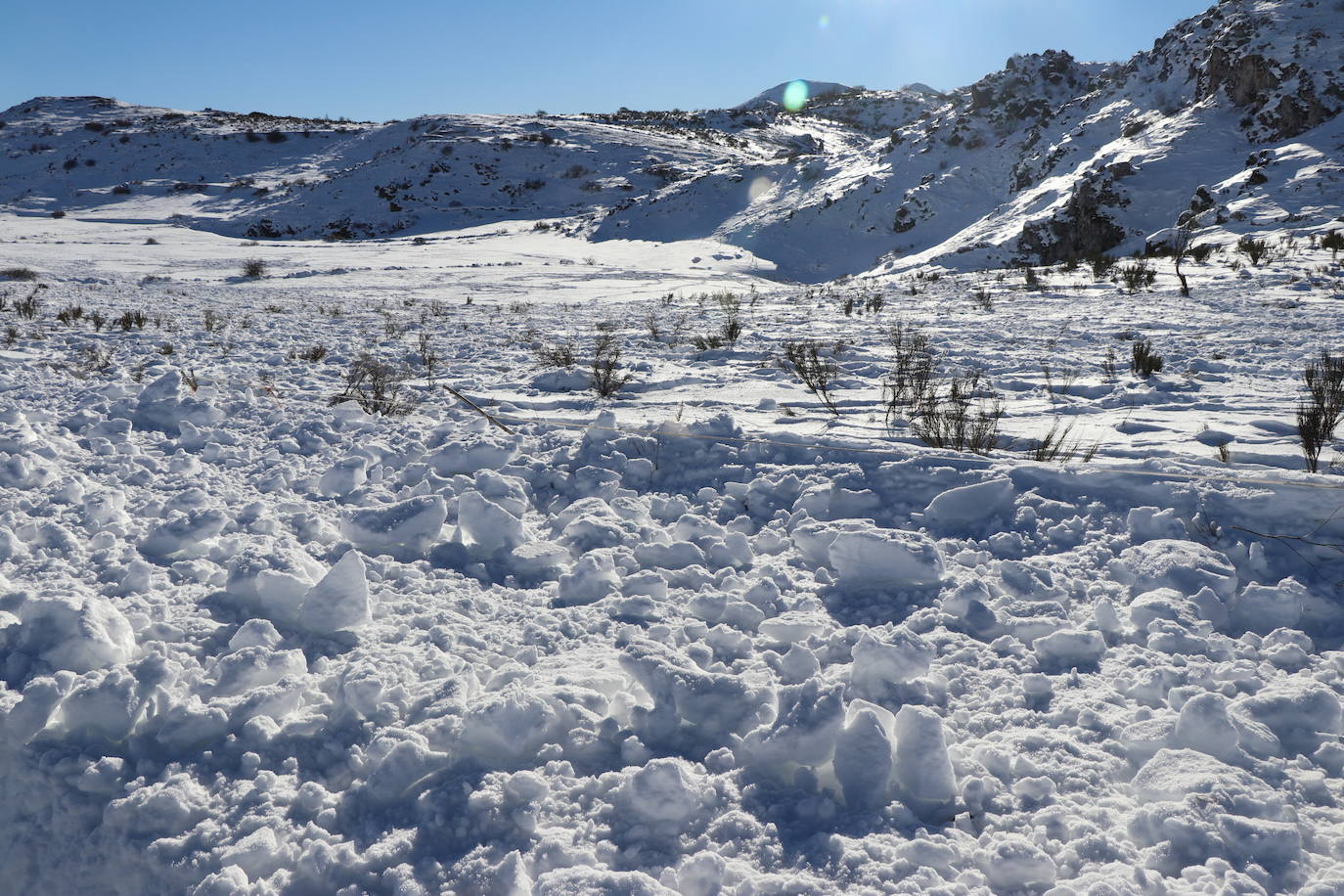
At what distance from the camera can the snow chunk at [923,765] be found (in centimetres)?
149

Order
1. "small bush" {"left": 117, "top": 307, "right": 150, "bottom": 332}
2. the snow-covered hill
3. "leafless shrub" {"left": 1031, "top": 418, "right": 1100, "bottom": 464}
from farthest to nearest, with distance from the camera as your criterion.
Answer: the snow-covered hill → "small bush" {"left": 117, "top": 307, "right": 150, "bottom": 332} → "leafless shrub" {"left": 1031, "top": 418, "right": 1100, "bottom": 464}

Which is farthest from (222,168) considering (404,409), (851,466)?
(851,466)

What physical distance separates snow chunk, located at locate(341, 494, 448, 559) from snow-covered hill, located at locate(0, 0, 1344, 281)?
47.1 feet

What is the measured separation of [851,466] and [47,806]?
273 cm

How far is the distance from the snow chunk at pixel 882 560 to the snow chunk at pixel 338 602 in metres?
1.48

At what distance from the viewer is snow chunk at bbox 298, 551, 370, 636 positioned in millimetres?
2070

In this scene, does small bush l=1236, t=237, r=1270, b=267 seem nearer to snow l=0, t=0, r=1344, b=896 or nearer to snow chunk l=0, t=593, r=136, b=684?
snow l=0, t=0, r=1344, b=896

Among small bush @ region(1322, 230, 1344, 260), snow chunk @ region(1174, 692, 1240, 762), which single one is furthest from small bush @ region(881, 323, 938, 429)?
small bush @ region(1322, 230, 1344, 260)

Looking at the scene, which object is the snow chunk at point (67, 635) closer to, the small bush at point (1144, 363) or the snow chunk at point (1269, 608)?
the snow chunk at point (1269, 608)

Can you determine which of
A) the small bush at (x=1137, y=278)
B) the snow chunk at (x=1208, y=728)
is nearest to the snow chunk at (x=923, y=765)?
the snow chunk at (x=1208, y=728)

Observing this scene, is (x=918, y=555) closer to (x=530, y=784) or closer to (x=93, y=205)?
(x=530, y=784)

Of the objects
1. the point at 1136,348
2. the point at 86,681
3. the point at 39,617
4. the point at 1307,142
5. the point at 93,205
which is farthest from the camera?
the point at 93,205

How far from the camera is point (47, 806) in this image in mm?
1521

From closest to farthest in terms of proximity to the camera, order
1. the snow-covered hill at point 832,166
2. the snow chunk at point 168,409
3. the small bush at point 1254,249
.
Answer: the snow chunk at point 168,409
the small bush at point 1254,249
the snow-covered hill at point 832,166
